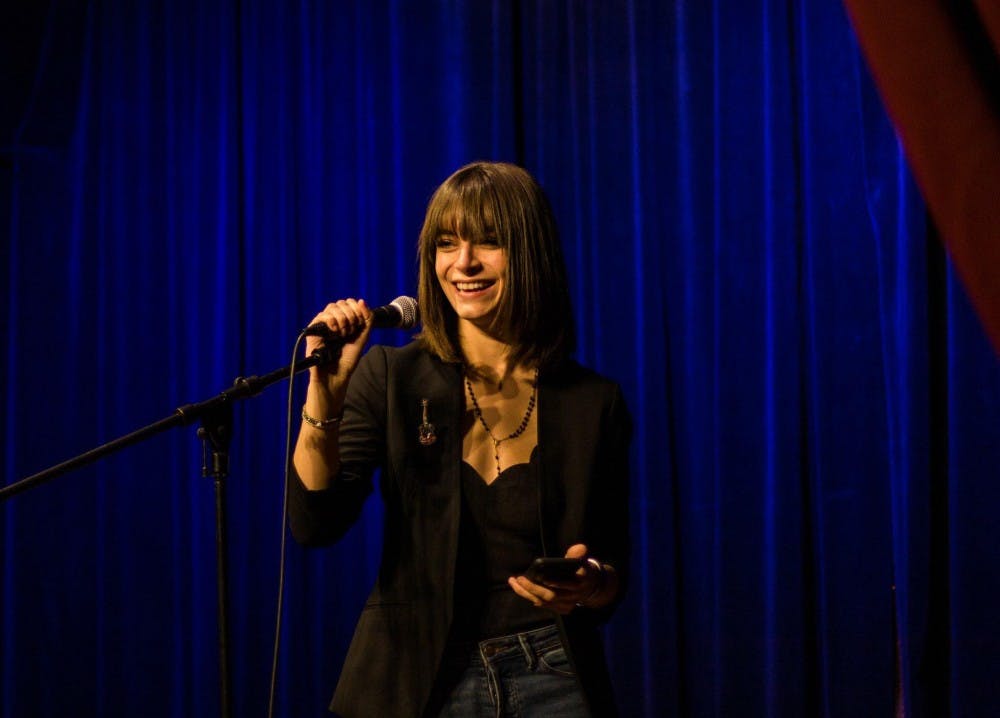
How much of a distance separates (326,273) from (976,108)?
336cm

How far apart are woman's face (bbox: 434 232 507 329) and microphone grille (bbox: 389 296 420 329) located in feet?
0.34

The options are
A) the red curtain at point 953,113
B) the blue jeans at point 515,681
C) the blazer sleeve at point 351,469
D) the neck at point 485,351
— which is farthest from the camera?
the neck at point 485,351

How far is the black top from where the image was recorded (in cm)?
162

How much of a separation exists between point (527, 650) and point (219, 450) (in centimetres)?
57

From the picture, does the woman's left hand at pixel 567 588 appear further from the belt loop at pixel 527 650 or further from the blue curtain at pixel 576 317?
the blue curtain at pixel 576 317

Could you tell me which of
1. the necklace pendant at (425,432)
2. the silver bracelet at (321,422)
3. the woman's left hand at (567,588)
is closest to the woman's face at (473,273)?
the necklace pendant at (425,432)

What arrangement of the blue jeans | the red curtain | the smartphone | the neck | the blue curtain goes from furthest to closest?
1. the blue curtain
2. the neck
3. the blue jeans
4. the smartphone
5. the red curtain

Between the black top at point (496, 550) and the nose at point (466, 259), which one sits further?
the nose at point (466, 259)

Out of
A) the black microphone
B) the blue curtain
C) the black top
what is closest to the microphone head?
the black microphone

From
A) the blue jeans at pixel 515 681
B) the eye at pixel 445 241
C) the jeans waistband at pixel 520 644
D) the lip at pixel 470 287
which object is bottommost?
the blue jeans at pixel 515 681

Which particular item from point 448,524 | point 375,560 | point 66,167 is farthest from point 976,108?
point 66,167

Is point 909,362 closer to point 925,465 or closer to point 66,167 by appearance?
point 925,465

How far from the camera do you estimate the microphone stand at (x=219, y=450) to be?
1486mm

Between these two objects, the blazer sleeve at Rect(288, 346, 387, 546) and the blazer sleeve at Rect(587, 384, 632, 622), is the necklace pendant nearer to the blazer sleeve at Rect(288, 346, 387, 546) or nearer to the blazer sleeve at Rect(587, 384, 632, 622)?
the blazer sleeve at Rect(288, 346, 387, 546)
